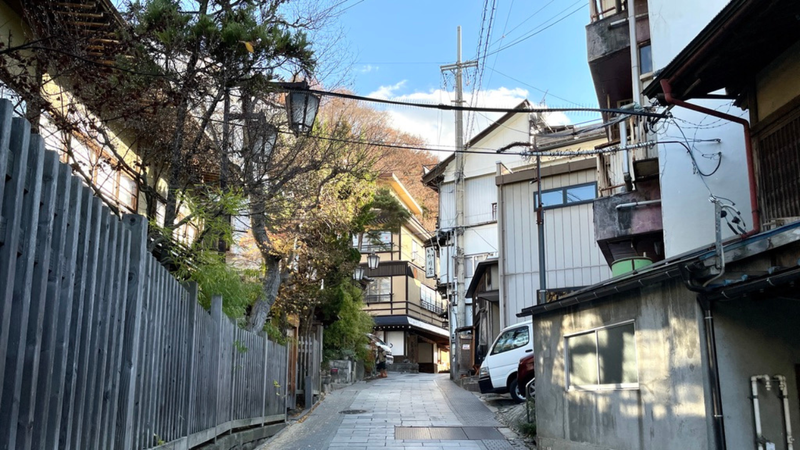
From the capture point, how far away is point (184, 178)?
440 inches

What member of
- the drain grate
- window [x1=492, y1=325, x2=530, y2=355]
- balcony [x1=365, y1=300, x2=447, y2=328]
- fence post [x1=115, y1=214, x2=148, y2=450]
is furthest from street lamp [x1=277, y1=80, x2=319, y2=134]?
balcony [x1=365, y1=300, x2=447, y2=328]

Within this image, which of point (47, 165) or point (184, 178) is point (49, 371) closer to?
point (47, 165)

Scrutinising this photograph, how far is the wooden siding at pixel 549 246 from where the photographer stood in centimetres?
2191

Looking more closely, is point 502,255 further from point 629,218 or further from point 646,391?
point 646,391

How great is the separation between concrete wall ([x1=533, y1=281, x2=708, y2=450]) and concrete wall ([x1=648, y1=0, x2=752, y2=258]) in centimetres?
268

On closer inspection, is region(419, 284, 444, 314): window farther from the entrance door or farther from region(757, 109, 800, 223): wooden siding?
region(757, 109, 800, 223): wooden siding

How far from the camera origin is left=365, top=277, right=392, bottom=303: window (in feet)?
164

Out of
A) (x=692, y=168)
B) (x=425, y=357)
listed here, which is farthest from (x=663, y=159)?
(x=425, y=357)

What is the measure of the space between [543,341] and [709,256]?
5.16 metres

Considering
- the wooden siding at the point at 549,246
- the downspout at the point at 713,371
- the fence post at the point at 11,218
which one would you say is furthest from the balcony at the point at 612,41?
the fence post at the point at 11,218

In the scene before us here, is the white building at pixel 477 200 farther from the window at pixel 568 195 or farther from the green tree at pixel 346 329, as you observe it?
the window at pixel 568 195

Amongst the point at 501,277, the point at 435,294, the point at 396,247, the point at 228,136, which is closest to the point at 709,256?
the point at 228,136

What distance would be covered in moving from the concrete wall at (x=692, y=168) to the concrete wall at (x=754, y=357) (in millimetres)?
3773

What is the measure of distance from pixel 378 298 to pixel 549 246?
94.8 feet
